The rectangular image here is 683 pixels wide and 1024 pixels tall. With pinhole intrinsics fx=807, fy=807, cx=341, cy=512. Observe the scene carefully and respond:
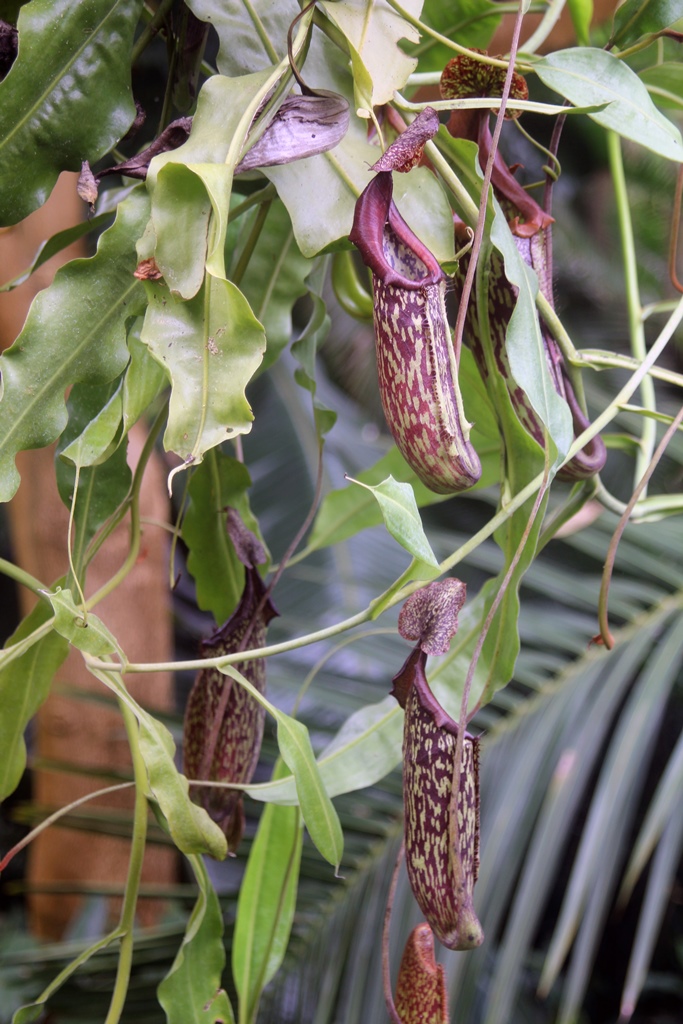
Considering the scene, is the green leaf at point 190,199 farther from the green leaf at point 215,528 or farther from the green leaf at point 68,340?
the green leaf at point 215,528

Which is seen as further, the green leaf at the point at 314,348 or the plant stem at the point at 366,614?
the green leaf at the point at 314,348

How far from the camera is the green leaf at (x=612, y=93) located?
14.2 inches

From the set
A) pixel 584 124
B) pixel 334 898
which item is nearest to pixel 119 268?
pixel 334 898

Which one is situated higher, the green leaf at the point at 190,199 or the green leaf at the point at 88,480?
the green leaf at the point at 190,199

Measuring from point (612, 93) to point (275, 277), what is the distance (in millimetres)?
219

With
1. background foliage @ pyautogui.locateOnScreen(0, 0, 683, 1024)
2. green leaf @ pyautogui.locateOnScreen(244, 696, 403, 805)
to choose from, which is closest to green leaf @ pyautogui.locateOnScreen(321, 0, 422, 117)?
background foliage @ pyautogui.locateOnScreen(0, 0, 683, 1024)

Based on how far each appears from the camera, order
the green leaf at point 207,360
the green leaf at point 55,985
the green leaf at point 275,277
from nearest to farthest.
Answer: the green leaf at point 207,360, the green leaf at point 55,985, the green leaf at point 275,277

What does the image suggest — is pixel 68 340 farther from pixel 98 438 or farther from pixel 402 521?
pixel 402 521

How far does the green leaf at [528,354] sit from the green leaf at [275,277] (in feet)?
0.61

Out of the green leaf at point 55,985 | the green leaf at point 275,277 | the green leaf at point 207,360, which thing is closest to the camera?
the green leaf at point 207,360

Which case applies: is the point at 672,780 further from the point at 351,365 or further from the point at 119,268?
the point at 351,365

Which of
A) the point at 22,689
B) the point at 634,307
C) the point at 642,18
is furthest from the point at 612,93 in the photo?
the point at 22,689

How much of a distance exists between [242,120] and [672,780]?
66cm

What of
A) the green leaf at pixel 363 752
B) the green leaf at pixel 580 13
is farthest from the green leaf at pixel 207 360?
the green leaf at pixel 580 13
